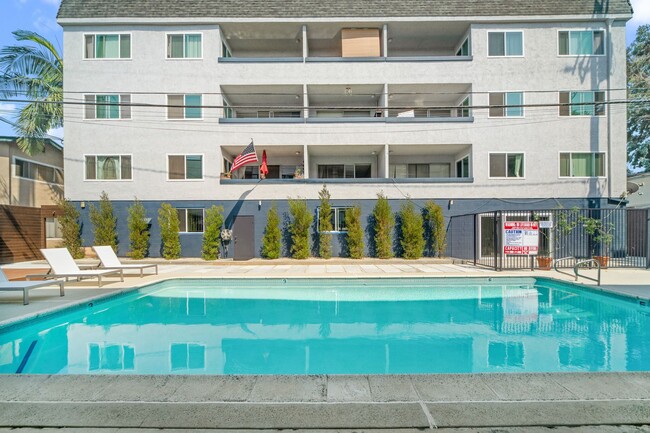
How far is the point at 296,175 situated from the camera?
20141 mm

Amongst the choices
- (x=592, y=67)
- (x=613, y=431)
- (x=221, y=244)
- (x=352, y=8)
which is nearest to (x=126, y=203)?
(x=221, y=244)

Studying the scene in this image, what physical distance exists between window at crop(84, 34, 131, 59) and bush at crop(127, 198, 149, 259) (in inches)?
323

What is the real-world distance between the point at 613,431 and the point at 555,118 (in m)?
20.0

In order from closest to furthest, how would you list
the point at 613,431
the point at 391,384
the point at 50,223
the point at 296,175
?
the point at 613,431 → the point at 391,384 → the point at 296,175 → the point at 50,223

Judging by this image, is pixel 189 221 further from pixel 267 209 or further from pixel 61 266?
pixel 61 266

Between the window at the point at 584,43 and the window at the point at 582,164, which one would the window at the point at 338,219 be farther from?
the window at the point at 584,43

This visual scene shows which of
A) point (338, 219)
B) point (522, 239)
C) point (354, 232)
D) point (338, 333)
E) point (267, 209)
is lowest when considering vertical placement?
point (338, 333)

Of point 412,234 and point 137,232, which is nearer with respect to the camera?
point 412,234

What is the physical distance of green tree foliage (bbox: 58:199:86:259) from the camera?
18.7m

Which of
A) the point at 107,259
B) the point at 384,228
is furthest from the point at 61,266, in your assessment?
the point at 384,228

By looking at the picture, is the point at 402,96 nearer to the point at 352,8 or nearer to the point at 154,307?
the point at 352,8

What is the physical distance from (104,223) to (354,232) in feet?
41.0

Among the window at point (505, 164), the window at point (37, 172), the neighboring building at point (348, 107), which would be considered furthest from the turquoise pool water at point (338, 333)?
the window at point (37, 172)

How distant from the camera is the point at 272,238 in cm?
1861
